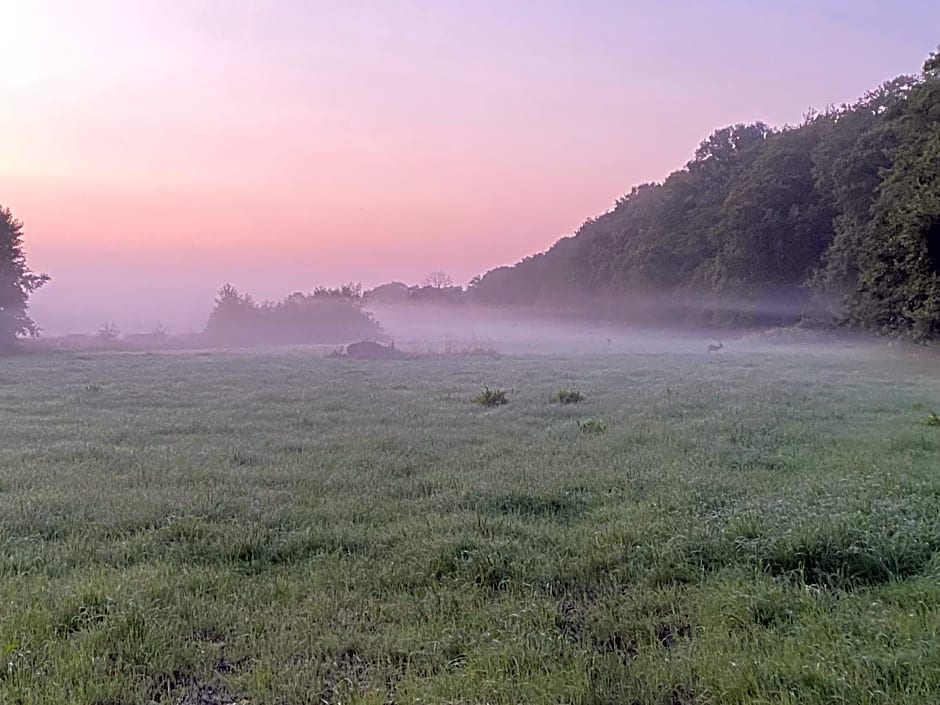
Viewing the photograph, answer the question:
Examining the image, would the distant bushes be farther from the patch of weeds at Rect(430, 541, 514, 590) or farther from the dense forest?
the patch of weeds at Rect(430, 541, 514, 590)

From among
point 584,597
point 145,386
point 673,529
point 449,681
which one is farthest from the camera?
point 145,386

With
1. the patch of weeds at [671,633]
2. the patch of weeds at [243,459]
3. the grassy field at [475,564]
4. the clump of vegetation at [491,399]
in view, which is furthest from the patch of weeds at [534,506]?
the clump of vegetation at [491,399]

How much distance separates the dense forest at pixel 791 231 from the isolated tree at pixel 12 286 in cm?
3887

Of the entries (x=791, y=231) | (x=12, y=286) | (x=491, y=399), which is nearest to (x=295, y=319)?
(x=12, y=286)

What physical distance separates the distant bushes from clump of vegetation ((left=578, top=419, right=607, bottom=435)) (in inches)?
2158

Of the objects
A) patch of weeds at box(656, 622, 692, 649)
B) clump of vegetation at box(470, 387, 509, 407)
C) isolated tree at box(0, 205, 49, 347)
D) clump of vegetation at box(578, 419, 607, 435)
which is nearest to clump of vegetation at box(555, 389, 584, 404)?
clump of vegetation at box(470, 387, 509, 407)

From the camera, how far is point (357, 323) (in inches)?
2793

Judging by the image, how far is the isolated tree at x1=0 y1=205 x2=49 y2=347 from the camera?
125 feet

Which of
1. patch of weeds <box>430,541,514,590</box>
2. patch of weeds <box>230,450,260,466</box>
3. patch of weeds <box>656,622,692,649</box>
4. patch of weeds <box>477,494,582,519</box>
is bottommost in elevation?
patch of weeds <box>656,622,692,649</box>

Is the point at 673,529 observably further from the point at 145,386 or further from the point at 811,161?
the point at 811,161

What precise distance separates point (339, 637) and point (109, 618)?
1.26 meters

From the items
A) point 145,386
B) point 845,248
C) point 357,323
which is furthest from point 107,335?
point 845,248

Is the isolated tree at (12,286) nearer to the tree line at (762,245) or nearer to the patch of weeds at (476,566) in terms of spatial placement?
the tree line at (762,245)

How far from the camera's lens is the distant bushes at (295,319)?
66.4 m
